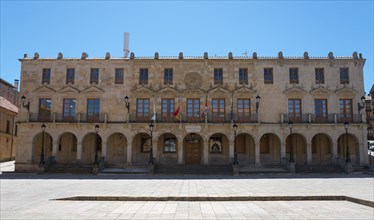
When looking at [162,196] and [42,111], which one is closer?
[162,196]

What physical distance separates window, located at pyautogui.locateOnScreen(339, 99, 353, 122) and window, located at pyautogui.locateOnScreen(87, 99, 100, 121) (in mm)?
23386

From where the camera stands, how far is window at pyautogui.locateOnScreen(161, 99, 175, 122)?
105 feet

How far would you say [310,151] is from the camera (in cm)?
3131

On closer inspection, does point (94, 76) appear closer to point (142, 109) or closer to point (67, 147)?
point (142, 109)

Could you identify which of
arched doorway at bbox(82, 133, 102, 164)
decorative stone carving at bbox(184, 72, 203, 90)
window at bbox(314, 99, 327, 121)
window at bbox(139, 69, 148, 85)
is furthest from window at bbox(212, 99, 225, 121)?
arched doorway at bbox(82, 133, 102, 164)

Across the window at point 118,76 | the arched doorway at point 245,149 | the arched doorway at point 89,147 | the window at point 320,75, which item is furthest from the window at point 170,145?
the window at point 320,75

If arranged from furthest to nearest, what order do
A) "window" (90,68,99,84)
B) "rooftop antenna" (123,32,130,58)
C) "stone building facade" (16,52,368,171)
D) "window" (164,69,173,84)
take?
"rooftop antenna" (123,32,130,58) → "window" (90,68,99,84) → "window" (164,69,173,84) → "stone building facade" (16,52,368,171)

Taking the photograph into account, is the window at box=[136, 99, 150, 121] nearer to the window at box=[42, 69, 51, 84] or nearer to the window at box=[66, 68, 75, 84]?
the window at box=[66, 68, 75, 84]

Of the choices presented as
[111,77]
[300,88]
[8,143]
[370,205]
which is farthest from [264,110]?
[8,143]

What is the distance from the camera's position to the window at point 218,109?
105 ft

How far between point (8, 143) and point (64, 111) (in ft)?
53.5

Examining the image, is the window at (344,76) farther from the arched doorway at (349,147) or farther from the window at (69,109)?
the window at (69,109)

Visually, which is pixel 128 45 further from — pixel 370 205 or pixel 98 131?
pixel 370 205

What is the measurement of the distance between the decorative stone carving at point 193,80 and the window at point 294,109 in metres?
8.96
